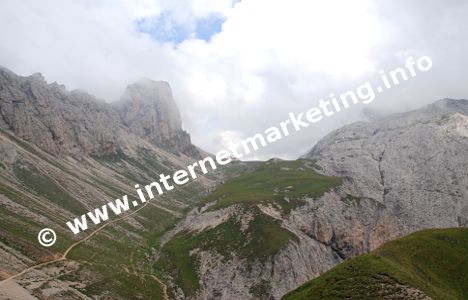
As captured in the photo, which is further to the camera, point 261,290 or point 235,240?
point 235,240

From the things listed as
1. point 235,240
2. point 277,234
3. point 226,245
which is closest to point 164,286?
point 226,245

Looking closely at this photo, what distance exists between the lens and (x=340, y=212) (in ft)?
557

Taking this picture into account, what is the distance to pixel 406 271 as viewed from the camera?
258ft

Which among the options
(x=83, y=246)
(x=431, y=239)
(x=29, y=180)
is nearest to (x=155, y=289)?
(x=83, y=246)

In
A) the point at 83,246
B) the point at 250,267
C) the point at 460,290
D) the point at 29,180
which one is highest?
the point at 29,180

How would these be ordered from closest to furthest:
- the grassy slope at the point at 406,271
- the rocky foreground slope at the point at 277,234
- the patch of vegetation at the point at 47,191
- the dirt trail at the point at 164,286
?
the grassy slope at the point at 406,271, the dirt trail at the point at 164,286, the rocky foreground slope at the point at 277,234, the patch of vegetation at the point at 47,191

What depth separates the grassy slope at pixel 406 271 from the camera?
240 feet

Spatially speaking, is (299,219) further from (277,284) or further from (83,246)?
(83,246)

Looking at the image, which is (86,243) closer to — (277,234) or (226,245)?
(226,245)

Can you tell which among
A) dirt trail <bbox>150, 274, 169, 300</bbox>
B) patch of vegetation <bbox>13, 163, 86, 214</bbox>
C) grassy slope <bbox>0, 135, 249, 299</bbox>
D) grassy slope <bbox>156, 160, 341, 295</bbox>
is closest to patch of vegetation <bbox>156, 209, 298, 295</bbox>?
grassy slope <bbox>156, 160, 341, 295</bbox>

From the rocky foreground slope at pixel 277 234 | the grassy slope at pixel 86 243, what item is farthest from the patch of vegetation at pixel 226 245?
the grassy slope at pixel 86 243

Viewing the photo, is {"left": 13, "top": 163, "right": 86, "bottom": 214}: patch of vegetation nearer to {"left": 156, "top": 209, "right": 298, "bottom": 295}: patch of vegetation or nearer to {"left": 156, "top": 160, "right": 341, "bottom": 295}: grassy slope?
{"left": 156, "top": 160, "right": 341, "bottom": 295}: grassy slope

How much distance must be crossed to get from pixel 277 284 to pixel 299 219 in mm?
35918

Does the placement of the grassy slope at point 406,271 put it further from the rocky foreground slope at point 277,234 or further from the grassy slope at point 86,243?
the grassy slope at point 86,243
